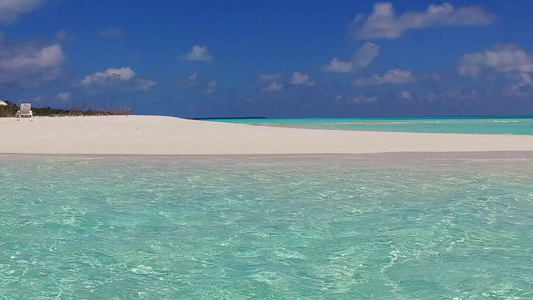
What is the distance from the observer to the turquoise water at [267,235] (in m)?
3.97

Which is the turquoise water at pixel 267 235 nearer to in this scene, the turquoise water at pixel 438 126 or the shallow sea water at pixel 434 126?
the shallow sea water at pixel 434 126

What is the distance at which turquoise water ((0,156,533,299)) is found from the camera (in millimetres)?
3973

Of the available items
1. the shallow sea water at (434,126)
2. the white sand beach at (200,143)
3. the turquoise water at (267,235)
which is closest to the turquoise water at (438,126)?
the shallow sea water at (434,126)

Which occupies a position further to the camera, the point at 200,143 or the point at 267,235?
the point at 200,143

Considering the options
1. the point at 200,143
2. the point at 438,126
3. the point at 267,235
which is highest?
the point at 438,126

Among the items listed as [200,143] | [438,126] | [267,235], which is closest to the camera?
[267,235]

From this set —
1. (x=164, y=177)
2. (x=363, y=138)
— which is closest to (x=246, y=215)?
(x=164, y=177)

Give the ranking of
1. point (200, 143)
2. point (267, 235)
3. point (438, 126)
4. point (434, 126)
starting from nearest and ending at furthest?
point (267, 235), point (200, 143), point (438, 126), point (434, 126)

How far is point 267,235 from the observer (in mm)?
5465

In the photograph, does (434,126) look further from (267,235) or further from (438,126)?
(267,235)

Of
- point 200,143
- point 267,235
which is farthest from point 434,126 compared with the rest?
point 267,235

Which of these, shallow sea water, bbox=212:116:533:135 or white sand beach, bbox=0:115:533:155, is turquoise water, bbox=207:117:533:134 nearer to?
shallow sea water, bbox=212:116:533:135

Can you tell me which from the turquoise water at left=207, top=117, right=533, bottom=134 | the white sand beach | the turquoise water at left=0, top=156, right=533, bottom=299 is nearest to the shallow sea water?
the turquoise water at left=207, top=117, right=533, bottom=134

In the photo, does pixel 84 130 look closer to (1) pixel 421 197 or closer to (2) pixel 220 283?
(1) pixel 421 197
